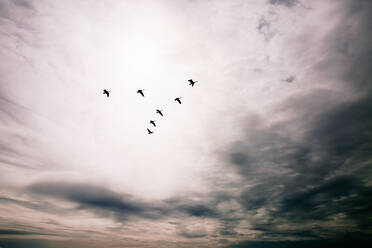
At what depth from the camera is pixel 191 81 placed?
75.0 metres

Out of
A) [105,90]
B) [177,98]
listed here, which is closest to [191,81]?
[177,98]

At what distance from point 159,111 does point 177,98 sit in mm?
8006

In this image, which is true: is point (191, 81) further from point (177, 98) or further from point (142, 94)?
point (142, 94)

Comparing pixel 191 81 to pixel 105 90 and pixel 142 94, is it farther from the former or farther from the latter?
pixel 105 90

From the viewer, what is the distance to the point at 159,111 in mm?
81062

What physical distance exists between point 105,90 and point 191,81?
27.4m

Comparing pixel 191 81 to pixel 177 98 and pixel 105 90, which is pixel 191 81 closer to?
pixel 177 98

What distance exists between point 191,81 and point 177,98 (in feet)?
24.9

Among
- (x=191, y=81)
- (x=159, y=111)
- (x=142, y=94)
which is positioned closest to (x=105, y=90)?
(x=142, y=94)

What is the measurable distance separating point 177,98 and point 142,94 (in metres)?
11.5

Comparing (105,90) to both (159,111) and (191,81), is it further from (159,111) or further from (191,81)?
(191,81)

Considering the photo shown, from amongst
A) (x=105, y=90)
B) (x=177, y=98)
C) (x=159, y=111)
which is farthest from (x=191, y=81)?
(x=105, y=90)

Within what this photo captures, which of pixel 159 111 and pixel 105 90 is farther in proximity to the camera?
pixel 159 111

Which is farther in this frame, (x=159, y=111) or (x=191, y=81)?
(x=159, y=111)
